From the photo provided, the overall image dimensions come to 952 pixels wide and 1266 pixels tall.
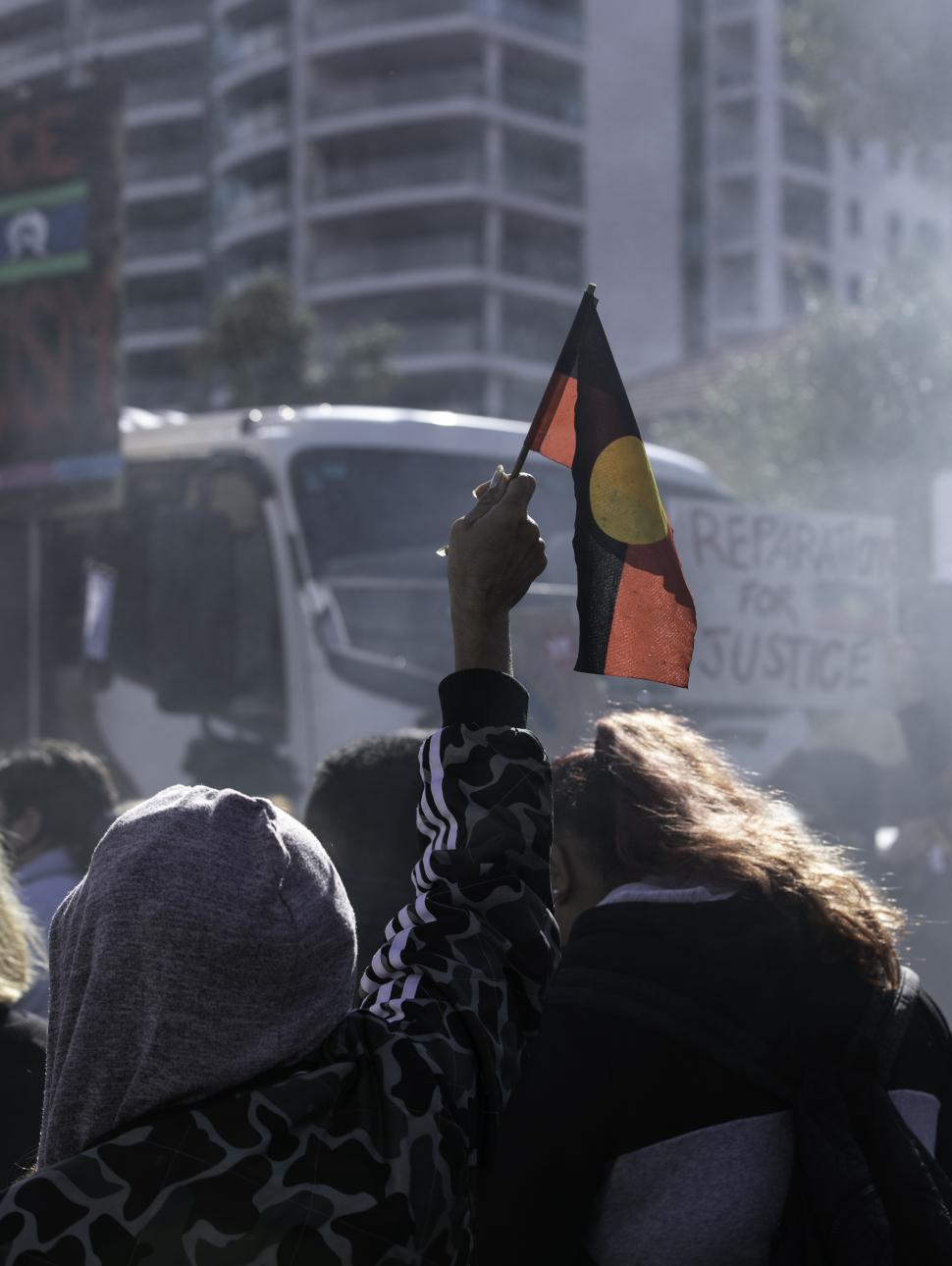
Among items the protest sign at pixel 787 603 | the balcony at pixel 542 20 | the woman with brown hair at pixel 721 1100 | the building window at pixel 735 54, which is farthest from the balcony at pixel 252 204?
the woman with brown hair at pixel 721 1100

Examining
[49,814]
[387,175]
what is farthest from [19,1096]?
[387,175]

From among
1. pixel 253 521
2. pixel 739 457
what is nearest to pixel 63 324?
pixel 253 521

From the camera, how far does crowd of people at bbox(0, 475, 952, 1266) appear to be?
1.44m

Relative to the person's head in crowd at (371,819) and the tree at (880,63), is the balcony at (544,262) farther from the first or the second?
the person's head in crowd at (371,819)

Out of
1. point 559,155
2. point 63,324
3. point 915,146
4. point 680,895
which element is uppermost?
point 559,155

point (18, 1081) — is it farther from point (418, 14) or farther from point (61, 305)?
point (418, 14)

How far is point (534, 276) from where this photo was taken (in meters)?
51.1

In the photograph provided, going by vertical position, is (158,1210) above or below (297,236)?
below

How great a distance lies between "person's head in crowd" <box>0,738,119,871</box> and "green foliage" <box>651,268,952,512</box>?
39.3 feet

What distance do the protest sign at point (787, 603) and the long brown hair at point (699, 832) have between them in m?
3.97


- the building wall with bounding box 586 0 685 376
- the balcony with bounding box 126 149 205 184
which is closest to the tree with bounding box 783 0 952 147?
the building wall with bounding box 586 0 685 376

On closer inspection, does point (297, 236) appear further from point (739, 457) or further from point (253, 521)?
point (253, 521)

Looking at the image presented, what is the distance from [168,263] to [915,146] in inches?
1649

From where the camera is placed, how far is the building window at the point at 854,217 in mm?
60875
